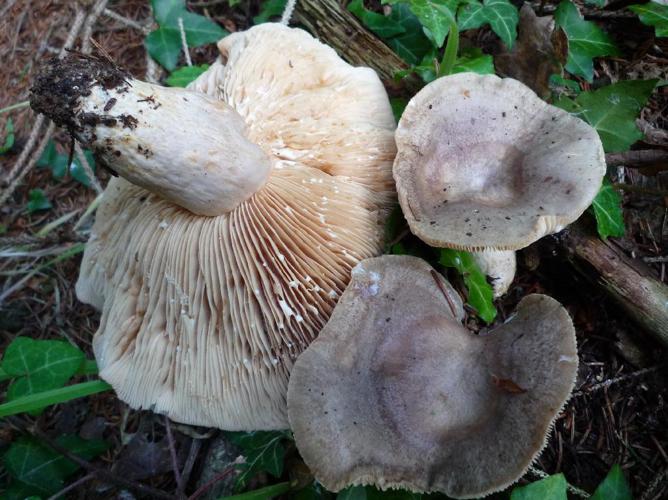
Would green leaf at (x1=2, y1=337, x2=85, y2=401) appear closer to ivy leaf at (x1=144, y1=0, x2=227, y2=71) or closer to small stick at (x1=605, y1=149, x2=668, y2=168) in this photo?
ivy leaf at (x1=144, y1=0, x2=227, y2=71)

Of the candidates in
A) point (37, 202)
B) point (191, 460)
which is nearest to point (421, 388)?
point (191, 460)

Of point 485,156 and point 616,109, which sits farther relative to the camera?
point 616,109

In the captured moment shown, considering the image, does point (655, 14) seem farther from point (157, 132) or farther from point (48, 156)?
point (48, 156)

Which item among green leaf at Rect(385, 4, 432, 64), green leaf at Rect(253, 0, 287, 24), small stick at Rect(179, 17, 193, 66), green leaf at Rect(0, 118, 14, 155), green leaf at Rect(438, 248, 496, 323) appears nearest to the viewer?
green leaf at Rect(438, 248, 496, 323)

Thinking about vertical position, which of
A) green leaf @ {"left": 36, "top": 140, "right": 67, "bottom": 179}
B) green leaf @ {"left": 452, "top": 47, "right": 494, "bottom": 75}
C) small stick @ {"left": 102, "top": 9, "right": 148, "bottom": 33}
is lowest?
green leaf @ {"left": 36, "top": 140, "right": 67, "bottom": 179}

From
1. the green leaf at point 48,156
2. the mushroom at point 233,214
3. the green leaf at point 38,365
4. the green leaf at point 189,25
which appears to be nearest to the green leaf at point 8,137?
the green leaf at point 48,156

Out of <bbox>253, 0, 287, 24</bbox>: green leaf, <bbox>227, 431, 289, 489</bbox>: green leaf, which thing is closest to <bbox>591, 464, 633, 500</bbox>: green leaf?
<bbox>227, 431, 289, 489</bbox>: green leaf

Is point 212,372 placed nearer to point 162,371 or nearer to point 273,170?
point 162,371
